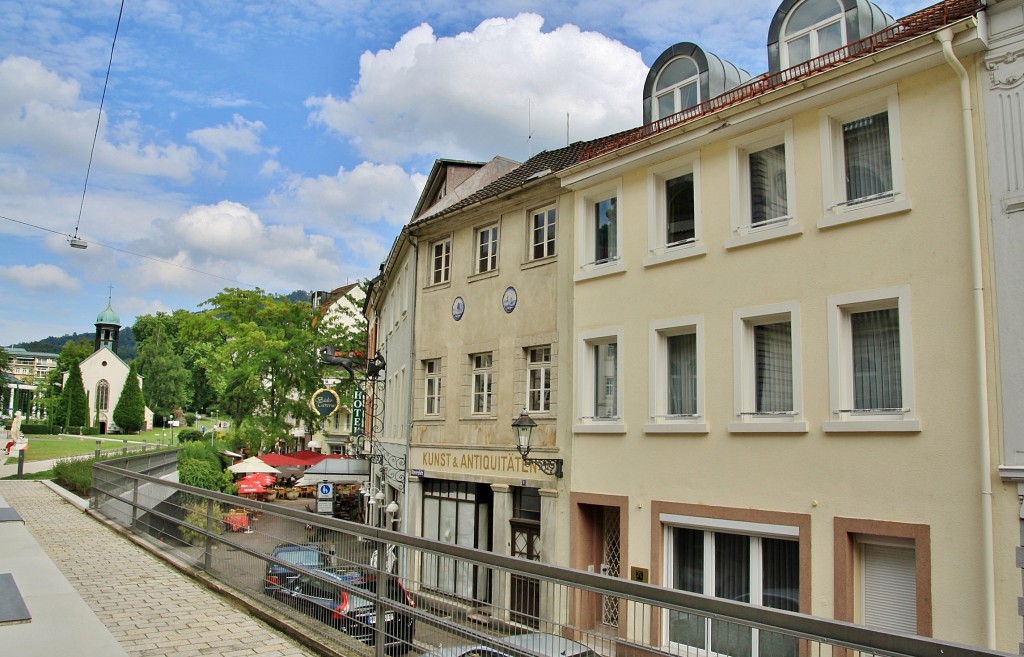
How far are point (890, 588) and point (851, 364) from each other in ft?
9.98

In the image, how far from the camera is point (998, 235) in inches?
405

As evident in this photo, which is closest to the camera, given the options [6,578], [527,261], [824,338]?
[6,578]

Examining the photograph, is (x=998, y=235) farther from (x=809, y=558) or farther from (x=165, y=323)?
(x=165, y=323)

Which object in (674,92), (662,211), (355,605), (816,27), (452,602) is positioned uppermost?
(816,27)

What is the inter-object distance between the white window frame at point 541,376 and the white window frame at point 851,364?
6505 millimetres

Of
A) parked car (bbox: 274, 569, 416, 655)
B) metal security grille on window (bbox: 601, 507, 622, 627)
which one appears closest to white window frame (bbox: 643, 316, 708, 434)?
metal security grille on window (bbox: 601, 507, 622, 627)

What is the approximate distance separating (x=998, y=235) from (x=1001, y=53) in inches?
92.1

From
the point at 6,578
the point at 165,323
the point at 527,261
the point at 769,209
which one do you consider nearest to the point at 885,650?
the point at 6,578

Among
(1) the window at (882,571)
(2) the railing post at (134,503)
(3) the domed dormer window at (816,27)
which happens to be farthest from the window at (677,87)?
(2) the railing post at (134,503)

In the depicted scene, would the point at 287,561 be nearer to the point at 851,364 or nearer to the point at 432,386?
the point at 851,364

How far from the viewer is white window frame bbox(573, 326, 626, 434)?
15.2 metres

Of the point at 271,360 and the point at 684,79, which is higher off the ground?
the point at 684,79

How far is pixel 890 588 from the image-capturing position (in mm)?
11094

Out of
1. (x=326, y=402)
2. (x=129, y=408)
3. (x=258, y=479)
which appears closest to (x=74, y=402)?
(x=129, y=408)
